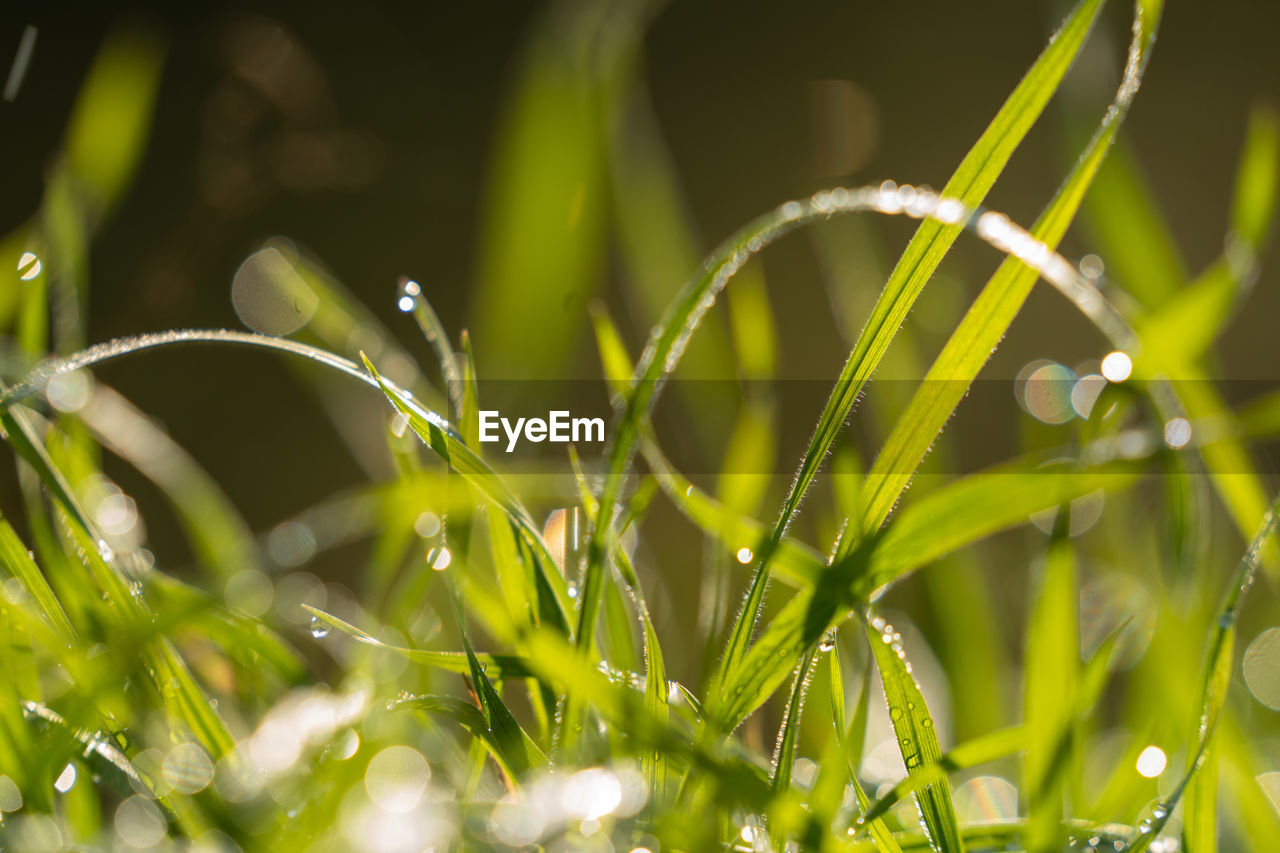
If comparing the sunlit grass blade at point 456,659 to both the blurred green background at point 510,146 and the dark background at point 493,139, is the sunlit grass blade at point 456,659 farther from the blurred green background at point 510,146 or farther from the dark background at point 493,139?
the dark background at point 493,139

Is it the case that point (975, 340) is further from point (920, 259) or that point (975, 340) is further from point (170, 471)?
point (170, 471)

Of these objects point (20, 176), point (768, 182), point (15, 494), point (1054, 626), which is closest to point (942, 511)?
point (1054, 626)

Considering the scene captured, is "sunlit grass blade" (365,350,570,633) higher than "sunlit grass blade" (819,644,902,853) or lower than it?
higher

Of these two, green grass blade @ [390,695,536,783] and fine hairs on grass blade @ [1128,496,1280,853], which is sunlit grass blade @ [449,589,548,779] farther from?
fine hairs on grass blade @ [1128,496,1280,853]

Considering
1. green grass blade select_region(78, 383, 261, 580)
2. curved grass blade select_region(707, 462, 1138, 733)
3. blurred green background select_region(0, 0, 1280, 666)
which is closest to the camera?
curved grass blade select_region(707, 462, 1138, 733)

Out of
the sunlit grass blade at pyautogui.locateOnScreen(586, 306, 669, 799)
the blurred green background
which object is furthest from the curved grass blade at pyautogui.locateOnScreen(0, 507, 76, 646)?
the blurred green background

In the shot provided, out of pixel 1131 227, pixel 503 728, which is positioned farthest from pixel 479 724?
pixel 1131 227

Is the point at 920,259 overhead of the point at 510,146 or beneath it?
beneath

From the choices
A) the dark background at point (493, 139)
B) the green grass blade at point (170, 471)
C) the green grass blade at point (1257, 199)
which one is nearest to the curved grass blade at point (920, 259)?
the green grass blade at point (1257, 199)
